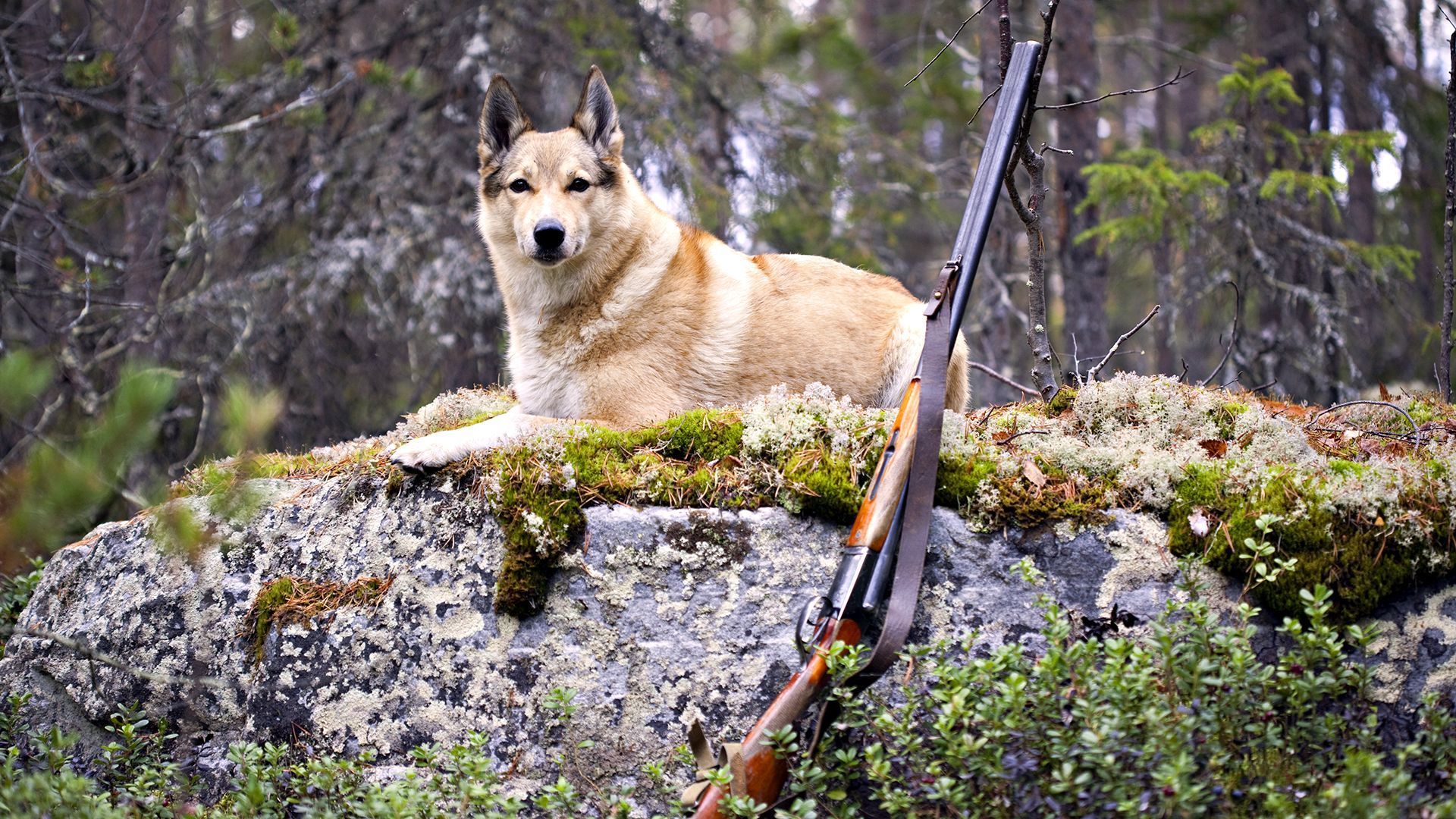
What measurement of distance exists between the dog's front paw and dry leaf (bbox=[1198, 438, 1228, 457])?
9.27ft

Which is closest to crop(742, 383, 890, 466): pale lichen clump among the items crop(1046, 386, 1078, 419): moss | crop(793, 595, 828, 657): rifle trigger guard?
crop(793, 595, 828, 657): rifle trigger guard

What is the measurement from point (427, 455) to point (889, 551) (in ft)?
5.62

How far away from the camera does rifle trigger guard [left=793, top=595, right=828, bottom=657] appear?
2928mm

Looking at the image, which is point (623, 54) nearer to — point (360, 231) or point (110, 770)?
point (360, 231)

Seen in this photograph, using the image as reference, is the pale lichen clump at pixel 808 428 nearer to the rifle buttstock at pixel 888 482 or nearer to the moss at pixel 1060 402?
the rifle buttstock at pixel 888 482

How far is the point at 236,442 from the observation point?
251cm

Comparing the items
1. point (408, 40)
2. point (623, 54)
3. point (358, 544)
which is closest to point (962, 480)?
point (358, 544)

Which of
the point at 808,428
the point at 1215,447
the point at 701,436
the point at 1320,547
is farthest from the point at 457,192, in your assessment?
the point at 1320,547

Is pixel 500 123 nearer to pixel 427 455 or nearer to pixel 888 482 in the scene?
pixel 427 455

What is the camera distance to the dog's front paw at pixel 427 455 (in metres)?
3.62

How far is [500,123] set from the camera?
16.5 feet

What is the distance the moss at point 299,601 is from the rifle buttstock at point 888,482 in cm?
170

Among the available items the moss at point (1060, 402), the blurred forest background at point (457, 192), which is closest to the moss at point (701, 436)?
the moss at point (1060, 402)

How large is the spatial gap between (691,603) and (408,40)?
24.7 ft
